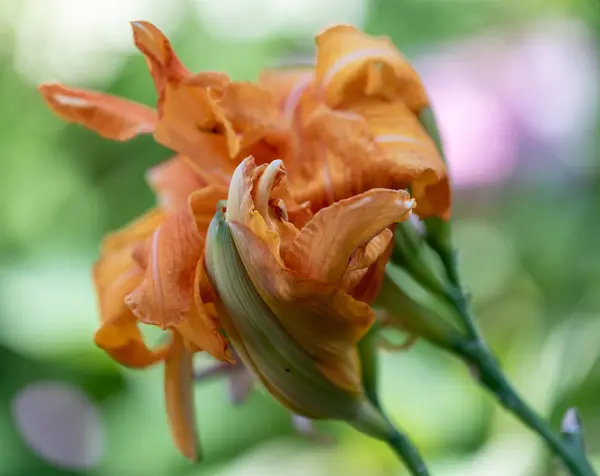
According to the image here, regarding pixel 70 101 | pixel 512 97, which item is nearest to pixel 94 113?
pixel 70 101

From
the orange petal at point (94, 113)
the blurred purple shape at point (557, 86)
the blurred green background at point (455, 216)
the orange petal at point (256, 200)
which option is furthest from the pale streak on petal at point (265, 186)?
the blurred purple shape at point (557, 86)

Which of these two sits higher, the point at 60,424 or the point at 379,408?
the point at 379,408

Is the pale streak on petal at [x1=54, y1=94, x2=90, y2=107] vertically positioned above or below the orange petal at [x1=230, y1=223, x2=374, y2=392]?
above

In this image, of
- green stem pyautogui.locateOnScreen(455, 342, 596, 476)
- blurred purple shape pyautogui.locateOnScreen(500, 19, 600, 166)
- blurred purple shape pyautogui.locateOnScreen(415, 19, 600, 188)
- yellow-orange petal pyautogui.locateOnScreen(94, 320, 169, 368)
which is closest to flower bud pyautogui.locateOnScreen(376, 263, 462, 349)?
green stem pyautogui.locateOnScreen(455, 342, 596, 476)

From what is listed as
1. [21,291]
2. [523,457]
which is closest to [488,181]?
[523,457]

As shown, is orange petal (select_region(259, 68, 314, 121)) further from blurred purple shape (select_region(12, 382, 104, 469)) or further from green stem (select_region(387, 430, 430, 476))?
blurred purple shape (select_region(12, 382, 104, 469))

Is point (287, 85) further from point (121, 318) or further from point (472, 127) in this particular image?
point (472, 127)

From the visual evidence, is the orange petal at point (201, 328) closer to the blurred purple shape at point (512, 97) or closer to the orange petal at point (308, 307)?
the orange petal at point (308, 307)
